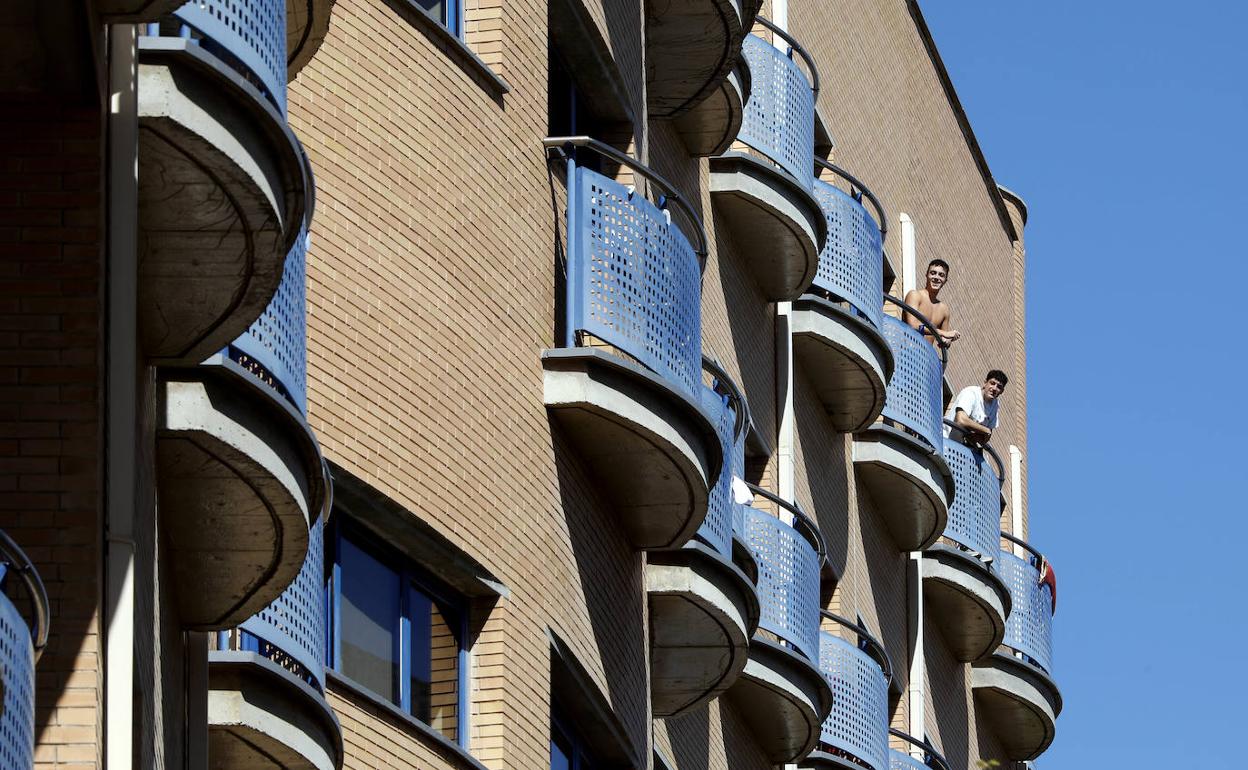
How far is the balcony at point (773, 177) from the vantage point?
30.6 metres

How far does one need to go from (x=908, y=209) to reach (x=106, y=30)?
88.5ft

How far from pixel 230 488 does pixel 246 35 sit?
2245 millimetres

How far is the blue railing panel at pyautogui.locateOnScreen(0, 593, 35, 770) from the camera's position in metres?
11.1

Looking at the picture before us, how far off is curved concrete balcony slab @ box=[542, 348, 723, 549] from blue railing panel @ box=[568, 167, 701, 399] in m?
0.22

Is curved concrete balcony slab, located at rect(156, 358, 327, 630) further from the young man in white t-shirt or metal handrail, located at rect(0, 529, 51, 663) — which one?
the young man in white t-shirt

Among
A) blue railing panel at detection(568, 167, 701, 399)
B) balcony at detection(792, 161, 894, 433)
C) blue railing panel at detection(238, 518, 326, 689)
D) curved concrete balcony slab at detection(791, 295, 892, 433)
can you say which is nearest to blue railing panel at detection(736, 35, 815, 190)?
balcony at detection(792, 161, 894, 433)

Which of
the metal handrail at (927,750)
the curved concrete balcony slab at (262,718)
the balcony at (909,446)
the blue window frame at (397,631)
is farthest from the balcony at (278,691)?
the balcony at (909,446)

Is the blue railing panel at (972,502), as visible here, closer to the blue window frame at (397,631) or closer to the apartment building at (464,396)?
the apartment building at (464,396)

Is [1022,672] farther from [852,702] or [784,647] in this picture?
[784,647]

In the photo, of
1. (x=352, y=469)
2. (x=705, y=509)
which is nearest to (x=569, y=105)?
(x=705, y=509)

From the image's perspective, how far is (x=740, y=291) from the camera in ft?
103

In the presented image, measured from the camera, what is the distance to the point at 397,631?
798 inches

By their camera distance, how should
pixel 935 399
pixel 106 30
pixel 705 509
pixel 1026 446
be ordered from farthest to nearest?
pixel 1026 446
pixel 935 399
pixel 705 509
pixel 106 30

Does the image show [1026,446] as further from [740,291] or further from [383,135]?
[383,135]
